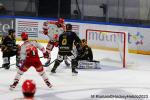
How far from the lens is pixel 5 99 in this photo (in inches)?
356

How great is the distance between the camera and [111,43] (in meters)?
14.4

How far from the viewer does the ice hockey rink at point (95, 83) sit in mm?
9391

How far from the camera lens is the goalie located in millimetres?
12594

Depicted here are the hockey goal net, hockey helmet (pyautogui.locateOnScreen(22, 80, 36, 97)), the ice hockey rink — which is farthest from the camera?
the hockey goal net

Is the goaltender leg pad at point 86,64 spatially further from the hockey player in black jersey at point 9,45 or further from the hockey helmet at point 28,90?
the hockey helmet at point 28,90

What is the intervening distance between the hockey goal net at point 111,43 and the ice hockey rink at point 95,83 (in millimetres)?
139

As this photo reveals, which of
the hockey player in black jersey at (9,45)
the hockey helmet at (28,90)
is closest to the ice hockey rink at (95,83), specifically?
the hockey player in black jersey at (9,45)

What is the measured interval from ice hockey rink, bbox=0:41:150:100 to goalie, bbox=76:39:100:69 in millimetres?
210

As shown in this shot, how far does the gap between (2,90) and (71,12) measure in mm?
8932

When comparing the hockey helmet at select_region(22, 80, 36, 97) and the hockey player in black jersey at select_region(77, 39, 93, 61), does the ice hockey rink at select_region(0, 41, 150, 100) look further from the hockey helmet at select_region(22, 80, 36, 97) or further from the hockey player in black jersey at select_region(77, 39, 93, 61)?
the hockey helmet at select_region(22, 80, 36, 97)

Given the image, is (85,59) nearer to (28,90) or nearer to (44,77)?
(44,77)

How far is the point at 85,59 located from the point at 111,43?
1784 millimetres

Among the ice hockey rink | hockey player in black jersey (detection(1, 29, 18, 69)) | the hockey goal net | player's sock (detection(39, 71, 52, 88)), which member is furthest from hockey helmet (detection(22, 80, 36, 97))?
the hockey goal net

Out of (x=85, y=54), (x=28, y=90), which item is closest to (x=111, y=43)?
(x=85, y=54)
